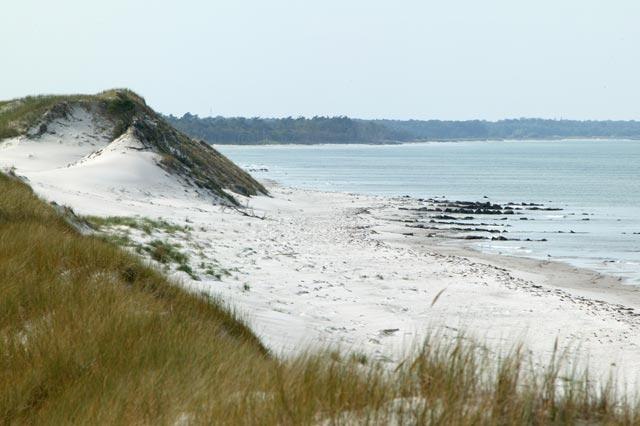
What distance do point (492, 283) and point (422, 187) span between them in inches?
2199

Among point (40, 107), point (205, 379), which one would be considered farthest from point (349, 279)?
point (40, 107)

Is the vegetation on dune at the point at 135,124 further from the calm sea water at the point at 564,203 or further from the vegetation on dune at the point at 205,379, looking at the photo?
the vegetation on dune at the point at 205,379

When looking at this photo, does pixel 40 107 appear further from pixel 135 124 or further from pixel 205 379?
pixel 205 379

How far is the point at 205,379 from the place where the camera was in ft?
15.7

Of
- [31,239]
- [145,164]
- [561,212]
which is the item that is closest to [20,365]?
[31,239]

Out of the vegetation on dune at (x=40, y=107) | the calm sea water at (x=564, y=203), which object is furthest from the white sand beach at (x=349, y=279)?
the calm sea water at (x=564, y=203)

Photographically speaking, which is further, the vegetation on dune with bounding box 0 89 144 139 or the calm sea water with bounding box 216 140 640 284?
the vegetation on dune with bounding box 0 89 144 139

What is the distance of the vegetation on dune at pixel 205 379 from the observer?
154 inches

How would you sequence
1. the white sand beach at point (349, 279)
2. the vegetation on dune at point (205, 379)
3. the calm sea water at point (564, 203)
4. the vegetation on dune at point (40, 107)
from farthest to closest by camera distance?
the vegetation on dune at point (40, 107) → the calm sea water at point (564, 203) → the white sand beach at point (349, 279) → the vegetation on dune at point (205, 379)

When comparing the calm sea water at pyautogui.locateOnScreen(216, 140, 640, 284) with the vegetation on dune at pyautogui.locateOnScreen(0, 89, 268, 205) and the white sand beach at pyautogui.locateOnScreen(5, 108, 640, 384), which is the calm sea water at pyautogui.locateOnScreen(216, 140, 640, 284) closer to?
the white sand beach at pyautogui.locateOnScreen(5, 108, 640, 384)

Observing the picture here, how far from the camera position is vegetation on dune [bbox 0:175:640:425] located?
3902mm

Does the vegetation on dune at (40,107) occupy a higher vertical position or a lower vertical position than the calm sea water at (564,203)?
higher

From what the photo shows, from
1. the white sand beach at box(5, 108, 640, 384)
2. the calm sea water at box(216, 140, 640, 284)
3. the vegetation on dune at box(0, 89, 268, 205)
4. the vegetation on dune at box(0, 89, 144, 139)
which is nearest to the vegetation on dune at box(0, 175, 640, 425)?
the white sand beach at box(5, 108, 640, 384)

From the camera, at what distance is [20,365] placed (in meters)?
5.07
